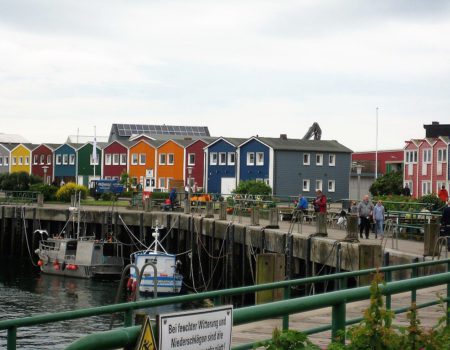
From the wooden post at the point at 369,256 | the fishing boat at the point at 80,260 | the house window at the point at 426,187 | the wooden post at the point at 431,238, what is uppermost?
the house window at the point at 426,187

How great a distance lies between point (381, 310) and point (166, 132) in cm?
12421

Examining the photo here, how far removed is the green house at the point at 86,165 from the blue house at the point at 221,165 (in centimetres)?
2009

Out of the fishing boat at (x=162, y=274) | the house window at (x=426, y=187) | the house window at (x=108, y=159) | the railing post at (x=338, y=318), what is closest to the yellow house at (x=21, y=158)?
the house window at (x=108, y=159)

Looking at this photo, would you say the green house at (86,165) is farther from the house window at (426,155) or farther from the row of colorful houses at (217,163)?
the house window at (426,155)

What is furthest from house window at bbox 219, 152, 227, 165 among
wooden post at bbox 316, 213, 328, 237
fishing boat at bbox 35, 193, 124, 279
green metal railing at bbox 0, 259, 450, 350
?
green metal railing at bbox 0, 259, 450, 350

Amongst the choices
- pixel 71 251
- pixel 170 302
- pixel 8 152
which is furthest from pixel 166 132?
pixel 170 302

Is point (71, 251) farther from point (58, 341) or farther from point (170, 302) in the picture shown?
point (170, 302)

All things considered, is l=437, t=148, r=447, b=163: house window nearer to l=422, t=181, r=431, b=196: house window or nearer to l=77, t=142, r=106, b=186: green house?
l=422, t=181, r=431, b=196: house window

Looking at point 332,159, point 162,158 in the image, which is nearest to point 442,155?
point 332,159

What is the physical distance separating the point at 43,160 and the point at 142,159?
61.5ft

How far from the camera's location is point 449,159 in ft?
258

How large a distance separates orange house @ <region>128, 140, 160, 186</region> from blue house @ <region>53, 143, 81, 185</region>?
8.91 m

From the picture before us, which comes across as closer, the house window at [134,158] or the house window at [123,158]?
the house window at [134,158]

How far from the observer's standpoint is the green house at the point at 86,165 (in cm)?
11000
